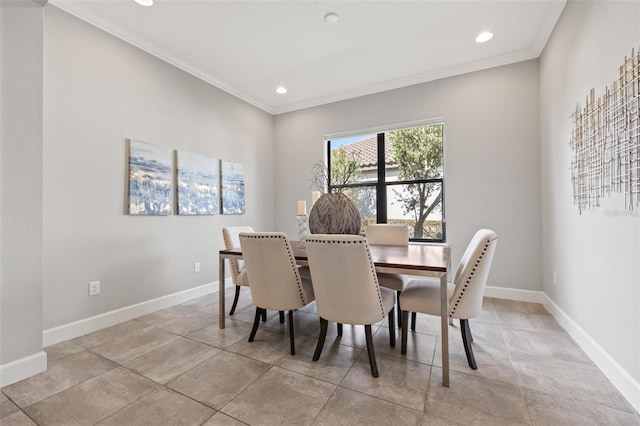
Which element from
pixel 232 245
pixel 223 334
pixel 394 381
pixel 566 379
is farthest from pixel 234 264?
pixel 566 379

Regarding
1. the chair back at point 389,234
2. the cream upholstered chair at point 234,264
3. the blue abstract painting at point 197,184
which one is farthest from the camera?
the blue abstract painting at point 197,184

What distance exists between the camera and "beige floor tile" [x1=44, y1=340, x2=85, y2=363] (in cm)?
194

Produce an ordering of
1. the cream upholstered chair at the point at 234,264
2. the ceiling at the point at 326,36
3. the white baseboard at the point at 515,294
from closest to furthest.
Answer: the ceiling at the point at 326,36 < the cream upholstered chair at the point at 234,264 < the white baseboard at the point at 515,294

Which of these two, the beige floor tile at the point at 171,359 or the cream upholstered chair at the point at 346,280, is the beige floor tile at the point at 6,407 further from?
the cream upholstered chair at the point at 346,280

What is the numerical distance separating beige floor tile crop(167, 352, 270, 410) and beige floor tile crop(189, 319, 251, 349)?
0.22 meters

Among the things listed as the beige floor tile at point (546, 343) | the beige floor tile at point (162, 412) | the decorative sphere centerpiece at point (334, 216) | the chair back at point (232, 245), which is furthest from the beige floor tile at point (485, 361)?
the chair back at point (232, 245)

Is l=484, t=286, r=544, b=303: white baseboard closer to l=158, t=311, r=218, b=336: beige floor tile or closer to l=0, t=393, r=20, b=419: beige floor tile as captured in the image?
l=158, t=311, r=218, b=336: beige floor tile

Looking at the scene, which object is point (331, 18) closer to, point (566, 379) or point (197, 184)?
point (197, 184)

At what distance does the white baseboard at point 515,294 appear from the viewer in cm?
299

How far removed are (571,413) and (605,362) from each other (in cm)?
59

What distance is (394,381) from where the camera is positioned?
5.32 ft

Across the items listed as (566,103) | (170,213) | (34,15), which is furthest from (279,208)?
(566,103)

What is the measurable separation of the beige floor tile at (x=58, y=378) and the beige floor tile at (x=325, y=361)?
1232 millimetres

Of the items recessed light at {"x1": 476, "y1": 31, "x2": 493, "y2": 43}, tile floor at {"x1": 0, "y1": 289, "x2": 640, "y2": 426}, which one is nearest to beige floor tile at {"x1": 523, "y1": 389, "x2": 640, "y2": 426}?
tile floor at {"x1": 0, "y1": 289, "x2": 640, "y2": 426}
